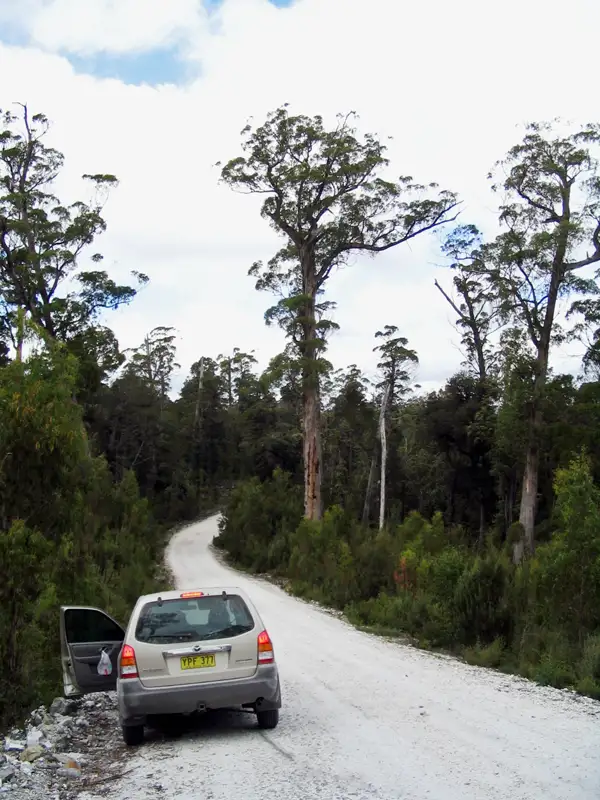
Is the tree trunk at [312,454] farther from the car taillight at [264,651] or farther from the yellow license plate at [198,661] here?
the yellow license plate at [198,661]

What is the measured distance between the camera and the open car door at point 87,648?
30.7 feet

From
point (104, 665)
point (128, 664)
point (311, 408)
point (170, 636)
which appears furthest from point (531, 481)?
point (128, 664)

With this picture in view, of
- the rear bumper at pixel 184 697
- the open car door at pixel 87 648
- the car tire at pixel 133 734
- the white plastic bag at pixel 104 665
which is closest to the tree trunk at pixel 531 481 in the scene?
the open car door at pixel 87 648

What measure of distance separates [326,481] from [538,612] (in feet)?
152

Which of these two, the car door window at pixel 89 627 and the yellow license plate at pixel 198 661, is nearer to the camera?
the yellow license plate at pixel 198 661

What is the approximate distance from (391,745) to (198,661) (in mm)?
1999

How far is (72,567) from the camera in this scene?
1198 cm

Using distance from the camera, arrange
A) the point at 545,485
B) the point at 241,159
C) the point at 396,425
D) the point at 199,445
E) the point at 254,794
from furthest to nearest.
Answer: the point at 199,445
the point at 396,425
the point at 545,485
the point at 241,159
the point at 254,794

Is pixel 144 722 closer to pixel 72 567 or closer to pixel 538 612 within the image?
pixel 72 567

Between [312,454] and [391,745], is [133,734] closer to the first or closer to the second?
[391,745]

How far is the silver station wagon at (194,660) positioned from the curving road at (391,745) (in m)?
0.36

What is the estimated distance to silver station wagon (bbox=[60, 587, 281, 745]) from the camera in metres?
7.74

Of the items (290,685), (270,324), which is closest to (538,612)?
(290,685)

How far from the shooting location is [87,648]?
32.0 ft
